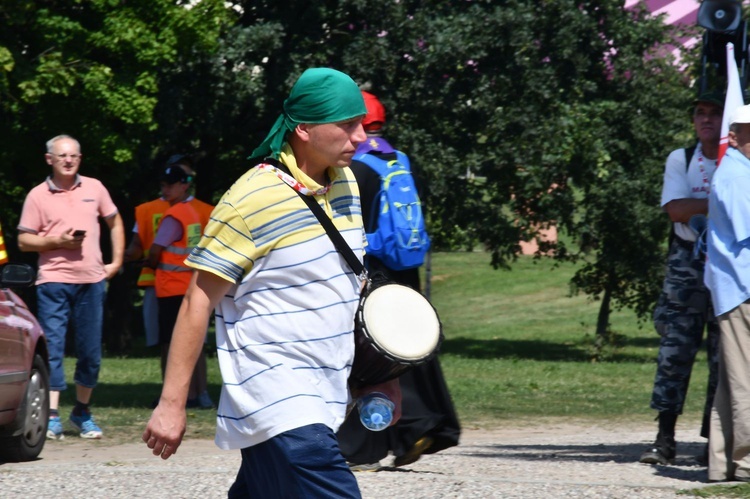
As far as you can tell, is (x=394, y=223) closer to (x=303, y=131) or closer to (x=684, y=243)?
(x=684, y=243)

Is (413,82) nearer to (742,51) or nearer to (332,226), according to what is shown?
(742,51)

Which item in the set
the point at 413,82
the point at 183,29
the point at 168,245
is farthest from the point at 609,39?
the point at 168,245

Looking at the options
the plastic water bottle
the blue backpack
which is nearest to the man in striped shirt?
the plastic water bottle

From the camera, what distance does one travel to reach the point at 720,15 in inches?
294

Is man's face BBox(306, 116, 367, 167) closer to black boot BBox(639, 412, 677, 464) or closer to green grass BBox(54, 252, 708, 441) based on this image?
black boot BBox(639, 412, 677, 464)

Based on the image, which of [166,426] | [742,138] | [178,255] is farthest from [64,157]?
[166,426]

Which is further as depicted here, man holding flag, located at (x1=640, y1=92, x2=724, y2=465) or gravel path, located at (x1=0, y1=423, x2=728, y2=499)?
man holding flag, located at (x1=640, y1=92, x2=724, y2=465)

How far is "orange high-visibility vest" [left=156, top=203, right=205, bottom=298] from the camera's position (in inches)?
391

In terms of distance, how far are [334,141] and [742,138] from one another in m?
3.49

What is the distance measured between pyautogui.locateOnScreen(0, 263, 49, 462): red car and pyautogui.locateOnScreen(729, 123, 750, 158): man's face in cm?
398

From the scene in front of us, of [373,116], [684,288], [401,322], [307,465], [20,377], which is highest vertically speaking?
[373,116]

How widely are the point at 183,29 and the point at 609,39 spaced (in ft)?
30.0

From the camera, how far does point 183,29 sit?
19734 millimetres

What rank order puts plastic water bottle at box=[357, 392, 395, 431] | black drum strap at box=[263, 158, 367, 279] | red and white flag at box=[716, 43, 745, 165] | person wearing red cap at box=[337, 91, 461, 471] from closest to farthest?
black drum strap at box=[263, 158, 367, 279], plastic water bottle at box=[357, 392, 395, 431], person wearing red cap at box=[337, 91, 461, 471], red and white flag at box=[716, 43, 745, 165]
